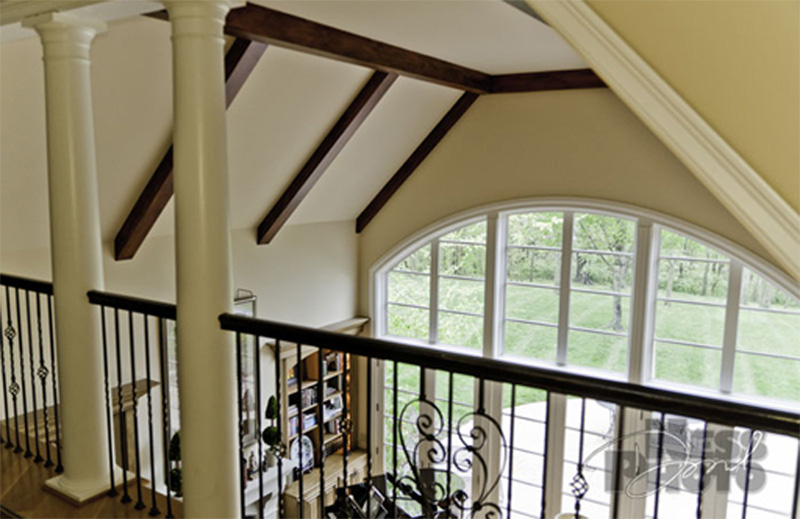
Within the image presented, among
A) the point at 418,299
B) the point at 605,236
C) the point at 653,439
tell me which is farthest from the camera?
the point at 418,299

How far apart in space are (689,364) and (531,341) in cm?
167

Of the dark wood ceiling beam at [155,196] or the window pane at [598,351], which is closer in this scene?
the dark wood ceiling beam at [155,196]

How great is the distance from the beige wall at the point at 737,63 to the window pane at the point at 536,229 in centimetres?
541

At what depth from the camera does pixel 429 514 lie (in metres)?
1.88

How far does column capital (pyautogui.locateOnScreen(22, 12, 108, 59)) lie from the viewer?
97.7 inches

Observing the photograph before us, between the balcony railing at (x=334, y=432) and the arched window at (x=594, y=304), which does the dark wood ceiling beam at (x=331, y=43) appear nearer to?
the balcony railing at (x=334, y=432)

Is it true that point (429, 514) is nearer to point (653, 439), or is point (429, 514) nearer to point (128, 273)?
point (128, 273)

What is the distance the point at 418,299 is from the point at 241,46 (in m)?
4.44

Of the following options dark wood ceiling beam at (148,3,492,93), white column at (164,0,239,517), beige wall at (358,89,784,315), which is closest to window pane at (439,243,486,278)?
beige wall at (358,89,784,315)

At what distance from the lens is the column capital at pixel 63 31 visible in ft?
8.14

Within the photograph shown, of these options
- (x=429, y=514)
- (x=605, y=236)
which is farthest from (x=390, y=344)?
(x=605, y=236)

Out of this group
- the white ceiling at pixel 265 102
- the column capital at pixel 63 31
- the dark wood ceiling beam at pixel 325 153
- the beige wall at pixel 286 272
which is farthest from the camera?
the beige wall at pixel 286 272

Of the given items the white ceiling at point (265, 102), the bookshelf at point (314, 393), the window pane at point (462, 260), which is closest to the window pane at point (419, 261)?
the window pane at point (462, 260)

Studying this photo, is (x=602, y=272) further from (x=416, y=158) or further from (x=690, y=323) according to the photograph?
(x=416, y=158)
